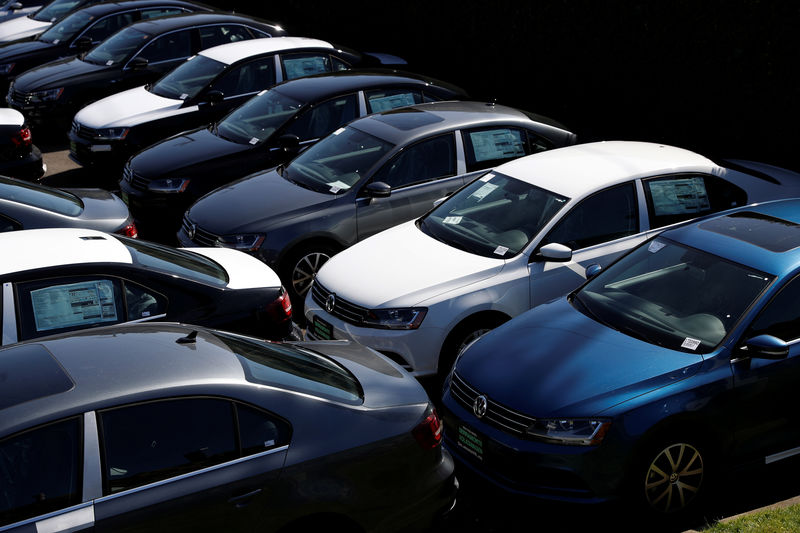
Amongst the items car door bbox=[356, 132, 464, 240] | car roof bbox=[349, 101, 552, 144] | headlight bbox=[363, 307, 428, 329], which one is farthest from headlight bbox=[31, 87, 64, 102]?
headlight bbox=[363, 307, 428, 329]

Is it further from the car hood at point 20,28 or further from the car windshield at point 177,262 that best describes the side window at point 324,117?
the car hood at point 20,28

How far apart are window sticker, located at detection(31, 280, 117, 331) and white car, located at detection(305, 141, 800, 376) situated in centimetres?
184

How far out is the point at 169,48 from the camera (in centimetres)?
1538

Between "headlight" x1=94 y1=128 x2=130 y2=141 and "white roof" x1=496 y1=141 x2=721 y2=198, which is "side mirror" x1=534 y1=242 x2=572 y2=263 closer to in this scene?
"white roof" x1=496 y1=141 x2=721 y2=198

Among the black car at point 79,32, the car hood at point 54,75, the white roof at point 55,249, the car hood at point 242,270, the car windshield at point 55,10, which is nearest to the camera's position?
the white roof at point 55,249

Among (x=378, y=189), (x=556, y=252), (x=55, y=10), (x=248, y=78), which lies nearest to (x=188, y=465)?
(x=556, y=252)

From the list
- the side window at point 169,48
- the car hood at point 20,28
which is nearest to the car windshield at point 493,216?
the side window at point 169,48

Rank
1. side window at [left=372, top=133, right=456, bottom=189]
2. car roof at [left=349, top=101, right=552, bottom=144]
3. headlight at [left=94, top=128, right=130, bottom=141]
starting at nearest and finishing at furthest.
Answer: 1. side window at [left=372, top=133, right=456, bottom=189]
2. car roof at [left=349, top=101, right=552, bottom=144]
3. headlight at [left=94, top=128, right=130, bottom=141]

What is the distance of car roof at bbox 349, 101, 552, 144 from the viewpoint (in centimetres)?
970

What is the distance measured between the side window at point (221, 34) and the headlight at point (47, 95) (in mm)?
2313

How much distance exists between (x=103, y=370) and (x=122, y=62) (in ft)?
37.4

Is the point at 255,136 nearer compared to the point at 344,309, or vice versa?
the point at 344,309

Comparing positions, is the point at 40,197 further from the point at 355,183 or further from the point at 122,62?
the point at 122,62

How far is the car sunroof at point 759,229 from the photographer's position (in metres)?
6.75
